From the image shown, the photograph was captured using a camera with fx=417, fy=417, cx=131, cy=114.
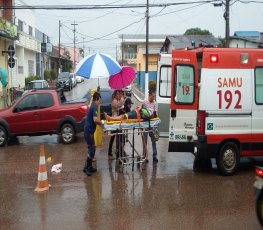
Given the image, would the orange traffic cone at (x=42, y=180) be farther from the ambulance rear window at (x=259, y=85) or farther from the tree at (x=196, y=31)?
the tree at (x=196, y=31)

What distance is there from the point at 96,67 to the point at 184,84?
296 centimetres

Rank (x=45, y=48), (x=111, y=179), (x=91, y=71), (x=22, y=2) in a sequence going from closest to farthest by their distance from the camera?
(x=111, y=179) < (x=91, y=71) < (x=22, y=2) < (x=45, y=48)

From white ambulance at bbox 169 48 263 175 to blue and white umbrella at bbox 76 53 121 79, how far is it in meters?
2.61

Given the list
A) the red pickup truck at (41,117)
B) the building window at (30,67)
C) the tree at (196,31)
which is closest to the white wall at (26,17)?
the building window at (30,67)

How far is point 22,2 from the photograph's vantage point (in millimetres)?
45469

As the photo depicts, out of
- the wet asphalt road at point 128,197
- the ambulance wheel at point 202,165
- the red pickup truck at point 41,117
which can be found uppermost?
the red pickup truck at point 41,117

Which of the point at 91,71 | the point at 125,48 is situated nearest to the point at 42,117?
the point at 91,71

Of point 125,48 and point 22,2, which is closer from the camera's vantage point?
point 22,2

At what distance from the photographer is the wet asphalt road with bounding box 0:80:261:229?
6.34m

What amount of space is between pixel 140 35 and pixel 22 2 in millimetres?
47492

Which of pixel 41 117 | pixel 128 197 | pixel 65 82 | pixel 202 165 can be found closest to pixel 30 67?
pixel 65 82

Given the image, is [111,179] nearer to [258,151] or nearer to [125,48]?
[258,151]

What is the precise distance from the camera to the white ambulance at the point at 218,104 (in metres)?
8.67

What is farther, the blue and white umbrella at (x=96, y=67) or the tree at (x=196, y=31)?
the tree at (x=196, y=31)
